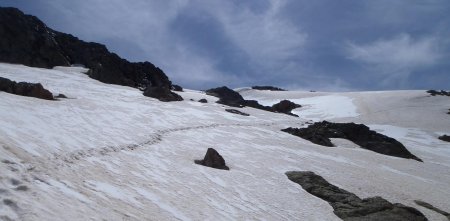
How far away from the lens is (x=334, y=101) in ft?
287

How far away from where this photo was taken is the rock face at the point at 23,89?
25141mm

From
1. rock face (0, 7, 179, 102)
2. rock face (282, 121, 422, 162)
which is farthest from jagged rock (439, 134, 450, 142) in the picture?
rock face (0, 7, 179, 102)

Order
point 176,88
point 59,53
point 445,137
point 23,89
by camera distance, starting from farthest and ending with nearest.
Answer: point 176,88, point 59,53, point 445,137, point 23,89

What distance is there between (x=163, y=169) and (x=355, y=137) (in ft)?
107

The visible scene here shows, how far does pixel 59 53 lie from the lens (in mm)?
62156

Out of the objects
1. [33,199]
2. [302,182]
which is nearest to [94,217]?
[33,199]

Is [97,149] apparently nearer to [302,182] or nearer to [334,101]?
[302,182]

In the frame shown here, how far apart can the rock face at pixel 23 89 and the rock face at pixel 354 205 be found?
1731cm

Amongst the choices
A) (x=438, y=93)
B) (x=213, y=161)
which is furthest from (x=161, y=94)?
(x=438, y=93)

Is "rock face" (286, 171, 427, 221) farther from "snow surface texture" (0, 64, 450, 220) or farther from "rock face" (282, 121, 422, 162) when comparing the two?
"rock face" (282, 121, 422, 162)

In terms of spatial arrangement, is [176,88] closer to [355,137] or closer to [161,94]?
[161,94]

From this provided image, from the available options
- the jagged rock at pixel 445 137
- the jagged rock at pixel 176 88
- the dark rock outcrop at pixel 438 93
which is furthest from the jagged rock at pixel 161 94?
the dark rock outcrop at pixel 438 93

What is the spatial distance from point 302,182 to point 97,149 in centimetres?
1031

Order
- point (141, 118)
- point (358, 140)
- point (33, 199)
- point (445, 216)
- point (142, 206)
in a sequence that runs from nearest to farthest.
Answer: point (33, 199) < point (142, 206) < point (445, 216) < point (141, 118) < point (358, 140)
